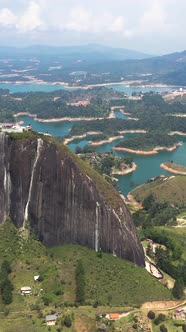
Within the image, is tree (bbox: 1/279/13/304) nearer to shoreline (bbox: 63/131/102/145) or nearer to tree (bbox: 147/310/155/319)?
tree (bbox: 147/310/155/319)

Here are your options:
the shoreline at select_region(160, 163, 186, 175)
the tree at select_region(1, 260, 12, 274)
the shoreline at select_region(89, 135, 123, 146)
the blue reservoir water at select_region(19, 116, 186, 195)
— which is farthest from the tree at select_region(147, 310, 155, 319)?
the shoreline at select_region(89, 135, 123, 146)

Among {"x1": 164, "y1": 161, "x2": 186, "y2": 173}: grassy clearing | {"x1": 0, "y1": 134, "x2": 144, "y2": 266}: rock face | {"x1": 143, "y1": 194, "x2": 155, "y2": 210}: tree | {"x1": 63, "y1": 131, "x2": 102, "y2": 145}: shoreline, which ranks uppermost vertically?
{"x1": 0, "y1": 134, "x2": 144, "y2": 266}: rock face

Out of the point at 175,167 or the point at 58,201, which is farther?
the point at 175,167

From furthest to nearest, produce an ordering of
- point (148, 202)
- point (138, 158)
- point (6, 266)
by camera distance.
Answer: point (138, 158)
point (148, 202)
point (6, 266)

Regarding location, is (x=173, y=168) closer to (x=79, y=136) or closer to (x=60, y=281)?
(x=79, y=136)

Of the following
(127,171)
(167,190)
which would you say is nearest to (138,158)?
(127,171)

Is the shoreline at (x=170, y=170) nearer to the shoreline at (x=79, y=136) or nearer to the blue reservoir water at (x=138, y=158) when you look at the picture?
the blue reservoir water at (x=138, y=158)

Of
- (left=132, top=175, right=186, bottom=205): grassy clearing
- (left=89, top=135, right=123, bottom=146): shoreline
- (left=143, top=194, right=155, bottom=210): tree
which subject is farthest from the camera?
(left=89, top=135, right=123, bottom=146): shoreline

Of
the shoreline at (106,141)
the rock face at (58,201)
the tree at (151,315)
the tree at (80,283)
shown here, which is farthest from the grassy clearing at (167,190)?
the tree at (151,315)

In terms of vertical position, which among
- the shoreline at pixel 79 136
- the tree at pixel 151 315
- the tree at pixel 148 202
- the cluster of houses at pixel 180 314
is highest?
the shoreline at pixel 79 136

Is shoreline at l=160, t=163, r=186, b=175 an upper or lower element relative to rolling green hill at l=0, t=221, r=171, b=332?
lower
